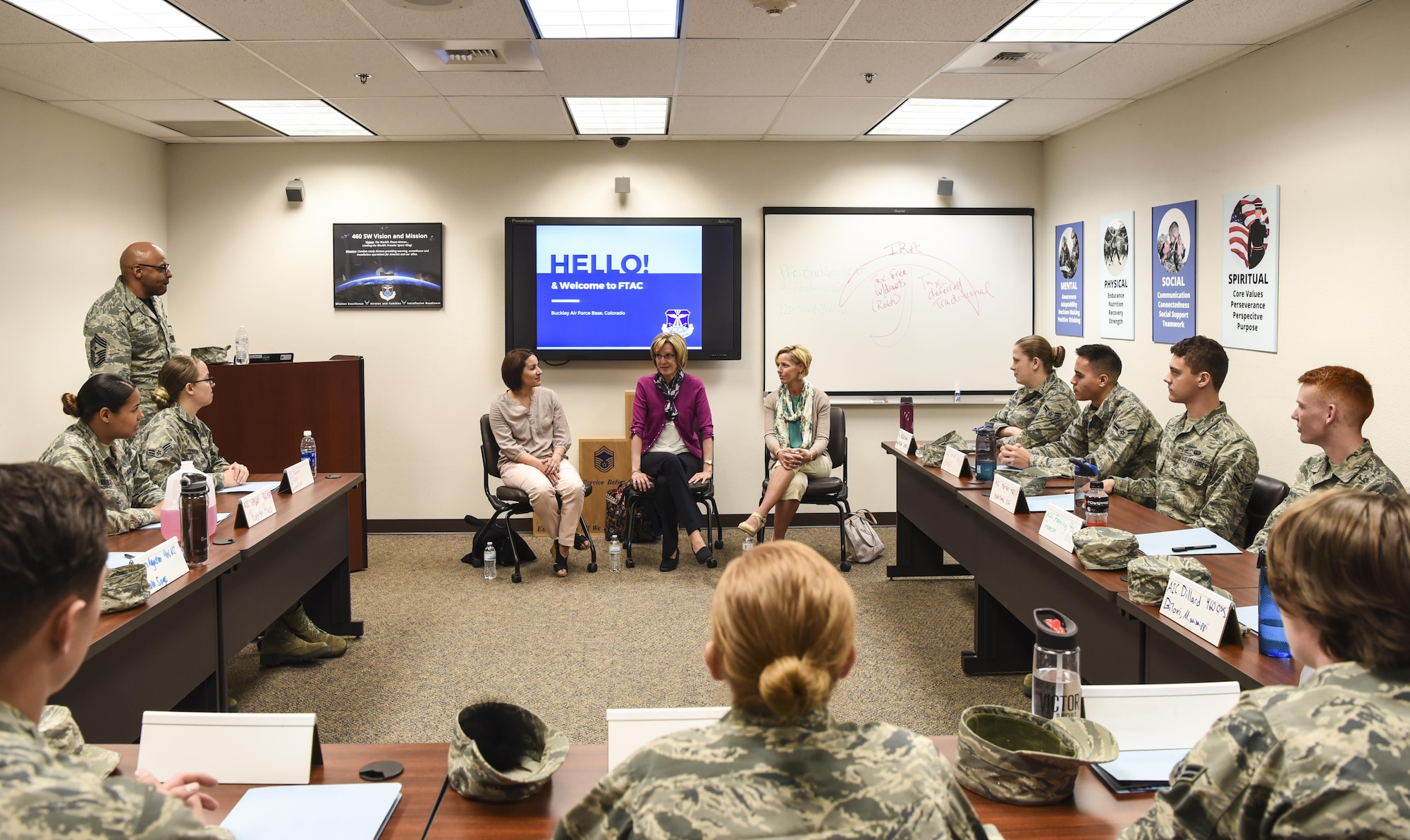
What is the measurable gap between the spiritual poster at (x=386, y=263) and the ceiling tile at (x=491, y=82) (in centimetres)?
147

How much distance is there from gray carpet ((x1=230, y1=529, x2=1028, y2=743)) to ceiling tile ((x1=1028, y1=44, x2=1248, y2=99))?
2.56 meters

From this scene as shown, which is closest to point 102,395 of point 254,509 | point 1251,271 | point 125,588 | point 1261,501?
point 254,509

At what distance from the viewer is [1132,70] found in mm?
4188

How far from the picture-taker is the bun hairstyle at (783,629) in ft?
3.08

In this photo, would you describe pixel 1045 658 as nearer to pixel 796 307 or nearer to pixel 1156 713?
pixel 1156 713

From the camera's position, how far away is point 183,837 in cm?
83

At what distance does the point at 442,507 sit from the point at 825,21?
401 centimetres

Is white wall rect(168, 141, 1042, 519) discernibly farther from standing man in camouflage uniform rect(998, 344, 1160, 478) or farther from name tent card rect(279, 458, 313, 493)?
name tent card rect(279, 458, 313, 493)

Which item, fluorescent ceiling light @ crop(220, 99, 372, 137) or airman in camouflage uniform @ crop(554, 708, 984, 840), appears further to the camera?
fluorescent ceiling light @ crop(220, 99, 372, 137)

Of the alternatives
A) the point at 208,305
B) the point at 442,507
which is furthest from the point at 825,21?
the point at 208,305

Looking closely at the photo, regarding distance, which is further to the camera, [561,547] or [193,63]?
[561,547]

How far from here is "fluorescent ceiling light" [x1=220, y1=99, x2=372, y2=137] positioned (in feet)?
15.6

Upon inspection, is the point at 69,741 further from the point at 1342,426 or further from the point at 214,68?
the point at 214,68

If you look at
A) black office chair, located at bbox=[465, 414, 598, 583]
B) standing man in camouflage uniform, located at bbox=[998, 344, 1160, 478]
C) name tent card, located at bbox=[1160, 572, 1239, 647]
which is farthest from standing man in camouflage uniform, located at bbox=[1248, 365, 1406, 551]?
black office chair, located at bbox=[465, 414, 598, 583]
